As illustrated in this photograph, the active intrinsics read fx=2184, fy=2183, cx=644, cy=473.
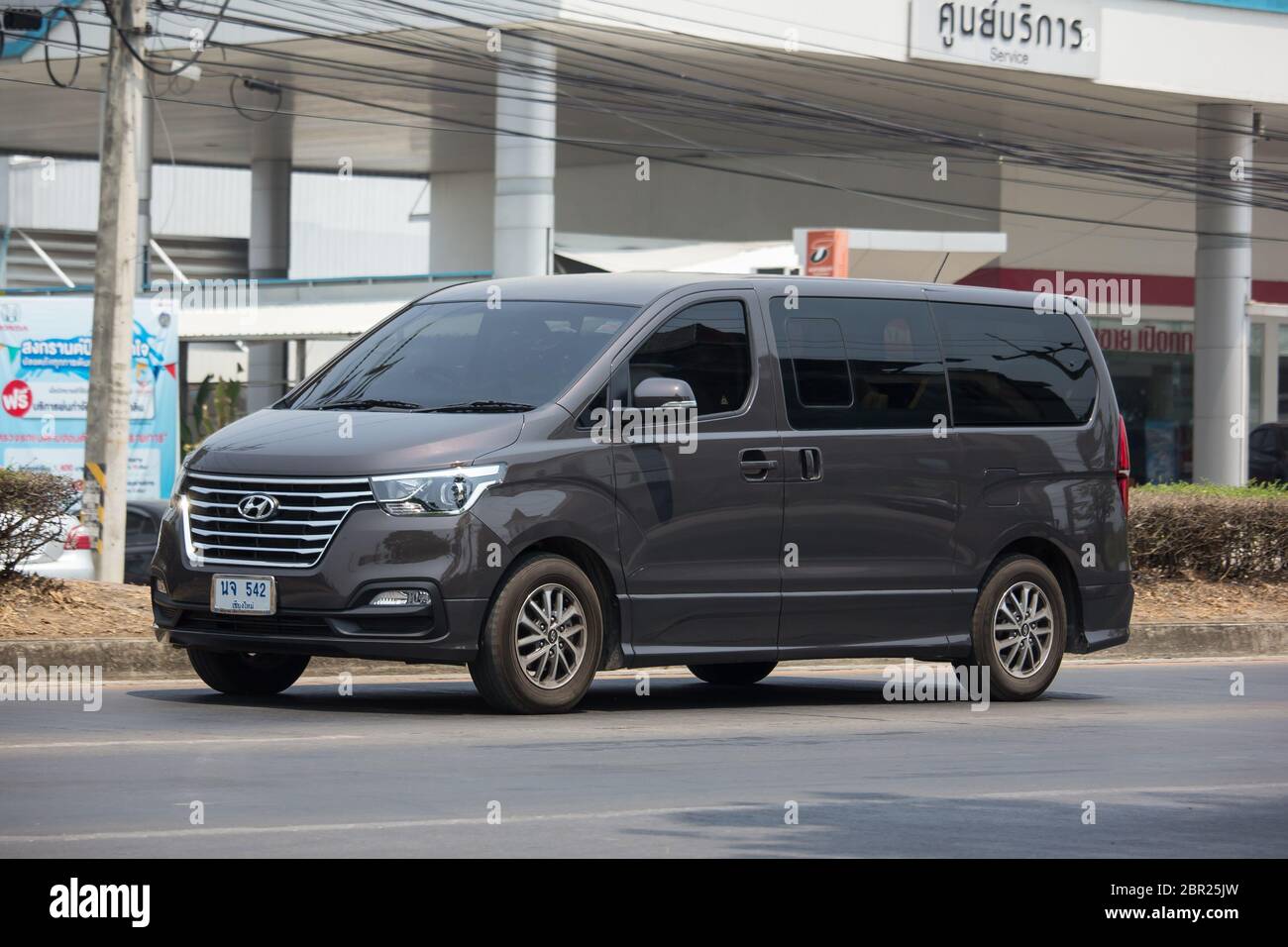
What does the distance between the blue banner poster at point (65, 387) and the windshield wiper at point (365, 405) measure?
39.7 feet

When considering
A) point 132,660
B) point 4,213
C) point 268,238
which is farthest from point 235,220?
point 132,660

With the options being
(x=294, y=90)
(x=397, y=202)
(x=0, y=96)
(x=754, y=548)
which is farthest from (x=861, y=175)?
(x=754, y=548)

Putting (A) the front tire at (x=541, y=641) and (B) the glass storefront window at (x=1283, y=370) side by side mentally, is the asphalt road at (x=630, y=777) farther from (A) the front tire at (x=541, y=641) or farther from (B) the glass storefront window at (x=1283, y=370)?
(B) the glass storefront window at (x=1283, y=370)

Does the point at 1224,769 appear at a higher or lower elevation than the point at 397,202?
lower

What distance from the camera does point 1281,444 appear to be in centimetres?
3609

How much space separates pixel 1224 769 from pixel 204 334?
25879 millimetres

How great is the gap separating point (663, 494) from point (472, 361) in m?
1.16

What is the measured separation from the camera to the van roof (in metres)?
10.9

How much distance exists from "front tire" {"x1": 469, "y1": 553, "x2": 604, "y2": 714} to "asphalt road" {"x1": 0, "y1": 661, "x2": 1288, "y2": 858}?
128mm

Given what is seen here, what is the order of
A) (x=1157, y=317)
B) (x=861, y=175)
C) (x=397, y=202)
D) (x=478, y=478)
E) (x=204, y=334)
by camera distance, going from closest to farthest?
(x=478, y=478)
(x=204, y=334)
(x=861, y=175)
(x=1157, y=317)
(x=397, y=202)

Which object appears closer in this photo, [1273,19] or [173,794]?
[173,794]

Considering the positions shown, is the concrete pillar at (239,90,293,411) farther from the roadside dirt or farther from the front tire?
the front tire

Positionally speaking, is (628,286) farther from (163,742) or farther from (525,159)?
(525,159)

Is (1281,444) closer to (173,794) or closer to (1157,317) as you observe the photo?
(1157,317)
